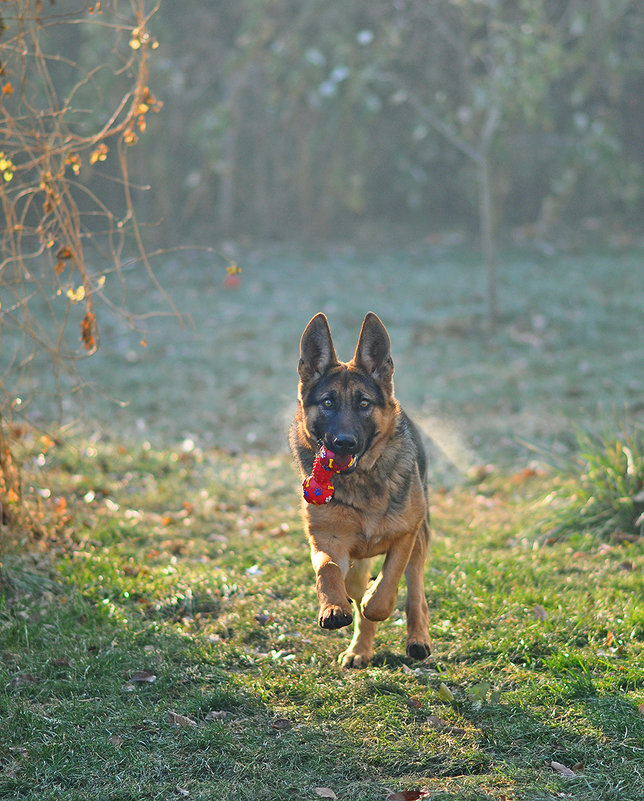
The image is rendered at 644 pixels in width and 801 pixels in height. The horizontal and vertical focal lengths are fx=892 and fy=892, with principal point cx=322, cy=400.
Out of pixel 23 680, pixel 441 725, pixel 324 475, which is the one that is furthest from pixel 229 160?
pixel 441 725

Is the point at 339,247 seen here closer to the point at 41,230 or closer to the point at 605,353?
the point at 605,353

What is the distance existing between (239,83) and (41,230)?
12.6 metres

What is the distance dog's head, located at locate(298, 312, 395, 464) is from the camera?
4.48m

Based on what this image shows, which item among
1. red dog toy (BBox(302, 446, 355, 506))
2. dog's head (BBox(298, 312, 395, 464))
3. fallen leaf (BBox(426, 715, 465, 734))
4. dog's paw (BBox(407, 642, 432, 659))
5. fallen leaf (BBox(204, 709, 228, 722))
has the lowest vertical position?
fallen leaf (BBox(426, 715, 465, 734))

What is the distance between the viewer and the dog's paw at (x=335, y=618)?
399 cm

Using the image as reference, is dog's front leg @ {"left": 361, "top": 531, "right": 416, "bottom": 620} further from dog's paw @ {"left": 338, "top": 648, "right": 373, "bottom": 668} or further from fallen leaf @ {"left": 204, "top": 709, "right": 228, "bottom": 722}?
Answer: fallen leaf @ {"left": 204, "top": 709, "right": 228, "bottom": 722}

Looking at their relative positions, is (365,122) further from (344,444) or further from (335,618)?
(335,618)

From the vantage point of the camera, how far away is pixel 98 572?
5.66 meters

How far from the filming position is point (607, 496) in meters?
6.71

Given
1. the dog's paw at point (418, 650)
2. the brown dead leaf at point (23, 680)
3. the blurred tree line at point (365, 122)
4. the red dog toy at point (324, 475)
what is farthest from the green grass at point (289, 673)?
the blurred tree line at point (365, 122)

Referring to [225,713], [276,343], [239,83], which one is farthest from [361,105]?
[225,713]

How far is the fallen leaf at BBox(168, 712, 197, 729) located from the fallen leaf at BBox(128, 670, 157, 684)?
364 mm

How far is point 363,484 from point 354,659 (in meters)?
0.93

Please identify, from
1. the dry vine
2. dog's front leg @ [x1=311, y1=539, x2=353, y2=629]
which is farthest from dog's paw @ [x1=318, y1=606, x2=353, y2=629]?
the dry vine
